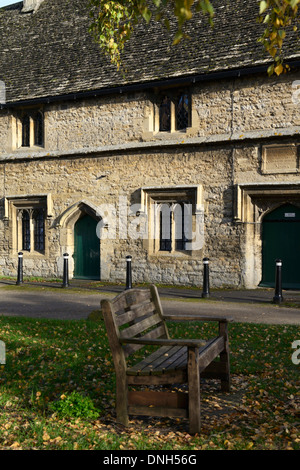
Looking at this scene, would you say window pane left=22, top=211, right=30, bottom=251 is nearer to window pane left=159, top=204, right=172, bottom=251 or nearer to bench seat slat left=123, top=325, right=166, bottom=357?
window pane left=159, top=204, right=172, bottom=251

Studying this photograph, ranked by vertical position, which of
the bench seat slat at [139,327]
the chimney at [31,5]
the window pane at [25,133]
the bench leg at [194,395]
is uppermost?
the chimney at [31,5]

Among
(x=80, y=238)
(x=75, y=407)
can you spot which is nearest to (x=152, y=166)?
(x=80, y=238)

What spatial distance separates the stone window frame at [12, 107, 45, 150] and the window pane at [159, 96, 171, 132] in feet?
13.8

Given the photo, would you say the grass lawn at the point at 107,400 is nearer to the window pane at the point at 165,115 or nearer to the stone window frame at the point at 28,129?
the window pane at the point at 165,115

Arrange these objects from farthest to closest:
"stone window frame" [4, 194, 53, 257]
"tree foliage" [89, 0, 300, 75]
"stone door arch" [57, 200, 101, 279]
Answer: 1. "stone window frame" [4, 194, 53, 257]
2. "stone door arch" [57, 200, 101, 279]
3. "tree foliage" [89, 0, 300, 75]

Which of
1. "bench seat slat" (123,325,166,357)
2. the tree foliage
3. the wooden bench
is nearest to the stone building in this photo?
the tree foliage

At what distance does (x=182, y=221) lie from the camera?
14.4 metres

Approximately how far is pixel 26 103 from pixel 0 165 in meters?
2.36

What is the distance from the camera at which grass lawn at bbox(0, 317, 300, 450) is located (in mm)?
3828

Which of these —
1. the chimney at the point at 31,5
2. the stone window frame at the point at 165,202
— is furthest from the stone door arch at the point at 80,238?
the chimney at the point at 31,5

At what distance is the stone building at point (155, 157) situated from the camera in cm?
1316

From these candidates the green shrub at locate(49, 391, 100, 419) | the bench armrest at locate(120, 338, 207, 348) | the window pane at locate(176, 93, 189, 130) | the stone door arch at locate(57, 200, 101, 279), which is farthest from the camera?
the stone door arch at locate(57, 200, 101, 279)

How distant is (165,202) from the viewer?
576 inches

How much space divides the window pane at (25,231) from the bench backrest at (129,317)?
12517mm
